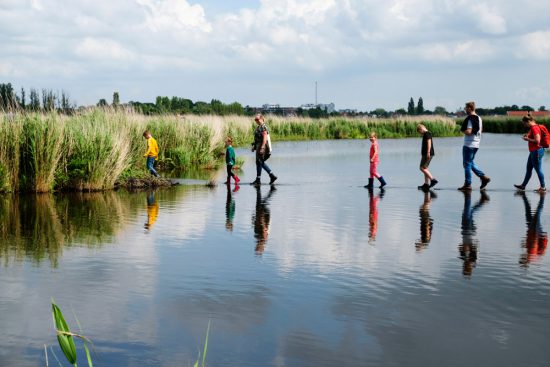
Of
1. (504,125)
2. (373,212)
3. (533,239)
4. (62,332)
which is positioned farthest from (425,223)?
(504,125)

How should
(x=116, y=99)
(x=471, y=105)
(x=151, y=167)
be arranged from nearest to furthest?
(x=471, y=105)
(x=151, y=167)
(x=116, y=99)

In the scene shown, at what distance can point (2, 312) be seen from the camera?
6.90 m

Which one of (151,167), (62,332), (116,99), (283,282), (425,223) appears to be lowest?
(283,282)

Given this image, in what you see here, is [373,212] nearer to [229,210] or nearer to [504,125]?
[229,210]

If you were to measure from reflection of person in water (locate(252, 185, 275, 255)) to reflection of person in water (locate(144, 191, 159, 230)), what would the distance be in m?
1.85

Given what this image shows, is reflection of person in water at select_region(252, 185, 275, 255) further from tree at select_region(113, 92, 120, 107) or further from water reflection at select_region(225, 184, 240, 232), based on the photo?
tree at select_region(113, 92, 120, 107)

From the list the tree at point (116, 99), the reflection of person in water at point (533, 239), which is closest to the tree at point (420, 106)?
the tree at point (116, 99)

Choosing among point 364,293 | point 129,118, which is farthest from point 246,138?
point 364,293

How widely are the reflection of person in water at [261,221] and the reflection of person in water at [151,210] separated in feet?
6.07

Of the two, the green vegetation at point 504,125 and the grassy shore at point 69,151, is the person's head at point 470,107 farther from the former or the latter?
the green vegetation at point 504,125

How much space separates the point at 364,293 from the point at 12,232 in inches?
270

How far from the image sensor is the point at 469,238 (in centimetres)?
1094

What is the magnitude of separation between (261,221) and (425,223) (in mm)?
2938

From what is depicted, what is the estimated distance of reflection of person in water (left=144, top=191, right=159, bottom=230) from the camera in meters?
12.6
